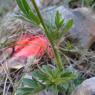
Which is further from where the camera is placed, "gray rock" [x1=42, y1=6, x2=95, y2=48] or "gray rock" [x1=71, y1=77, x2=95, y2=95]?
"gray rock" [x1=42, y1=6, x2=95, y2=48]

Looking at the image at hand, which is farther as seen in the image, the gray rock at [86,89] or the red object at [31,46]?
the red object at [31,46]

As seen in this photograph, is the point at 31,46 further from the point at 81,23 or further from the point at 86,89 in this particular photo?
the point at 86,89

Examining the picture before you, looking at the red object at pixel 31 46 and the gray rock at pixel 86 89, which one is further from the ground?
the red object at pixel 31 46

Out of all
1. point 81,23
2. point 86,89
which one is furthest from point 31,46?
point 86,89

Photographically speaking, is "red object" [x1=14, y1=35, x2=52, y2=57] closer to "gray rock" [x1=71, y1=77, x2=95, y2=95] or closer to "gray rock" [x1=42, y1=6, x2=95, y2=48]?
"gray rock" [x1=42, y1=6, x2=95, y2=48]

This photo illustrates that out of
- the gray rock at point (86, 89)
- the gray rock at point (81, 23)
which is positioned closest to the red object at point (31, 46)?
the gray rock at point (81, 23)

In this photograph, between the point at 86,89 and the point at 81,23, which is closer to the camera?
the point at 86,89

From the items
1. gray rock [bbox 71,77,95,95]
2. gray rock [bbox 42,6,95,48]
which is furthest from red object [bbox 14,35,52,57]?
gray rock [bbox 71,77,95,95]

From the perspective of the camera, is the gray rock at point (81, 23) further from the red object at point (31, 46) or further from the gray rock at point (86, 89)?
the gray rock at point (86, 89)

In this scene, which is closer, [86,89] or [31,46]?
[86,89]
